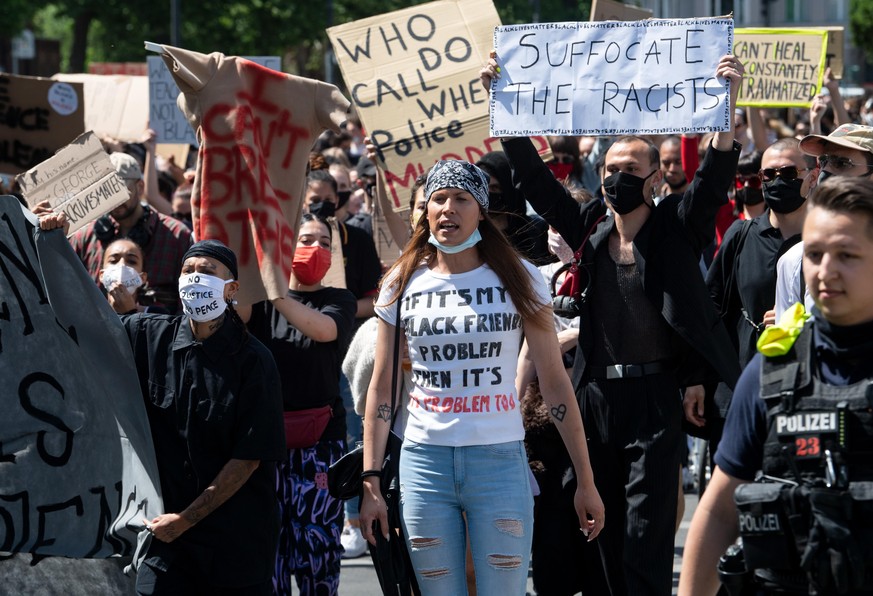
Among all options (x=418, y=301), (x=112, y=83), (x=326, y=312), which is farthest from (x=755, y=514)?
(x=112, y=83)

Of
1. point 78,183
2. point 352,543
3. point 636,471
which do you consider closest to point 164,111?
point 78,183

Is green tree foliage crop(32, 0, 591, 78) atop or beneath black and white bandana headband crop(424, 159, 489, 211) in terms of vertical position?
atop

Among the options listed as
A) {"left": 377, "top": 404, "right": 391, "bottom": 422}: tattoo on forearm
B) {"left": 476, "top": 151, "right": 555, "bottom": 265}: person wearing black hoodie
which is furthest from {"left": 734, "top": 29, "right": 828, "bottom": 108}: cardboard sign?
{"left": 377, "top": 404, "right": 391, "bottom": 422}: tattoo on forearm

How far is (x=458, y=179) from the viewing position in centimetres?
488

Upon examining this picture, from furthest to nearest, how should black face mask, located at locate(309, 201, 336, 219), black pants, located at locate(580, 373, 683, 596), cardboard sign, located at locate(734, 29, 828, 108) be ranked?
cardboard sign, located at locate(734, 29, 828, 108), black face mask, located at locate(309, 201, 336, 219), black pants, located at locate(580, 373, 683, 596)

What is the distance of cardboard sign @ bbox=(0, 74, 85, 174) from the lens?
9.35m

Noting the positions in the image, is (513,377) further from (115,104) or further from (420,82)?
(115,104)

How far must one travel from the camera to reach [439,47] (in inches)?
318

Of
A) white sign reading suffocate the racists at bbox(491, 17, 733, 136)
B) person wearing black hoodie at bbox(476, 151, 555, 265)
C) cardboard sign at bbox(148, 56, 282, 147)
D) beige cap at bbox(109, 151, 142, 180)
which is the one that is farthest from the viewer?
cardboard sign at bbox(148, 56, 282, 147)

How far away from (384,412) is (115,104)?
10.5 metres

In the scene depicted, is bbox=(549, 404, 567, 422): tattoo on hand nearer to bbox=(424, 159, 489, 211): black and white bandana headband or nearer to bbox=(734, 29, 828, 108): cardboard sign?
bbox=(424, 159, 489, 211): black and white bandana headband

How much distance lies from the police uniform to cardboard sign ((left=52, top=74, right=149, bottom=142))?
11945 millimetres

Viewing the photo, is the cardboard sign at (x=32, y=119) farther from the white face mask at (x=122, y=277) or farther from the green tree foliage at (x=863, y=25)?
the green tree foliage at (x=863, y=25)

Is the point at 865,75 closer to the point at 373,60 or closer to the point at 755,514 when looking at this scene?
the point at 373,60
